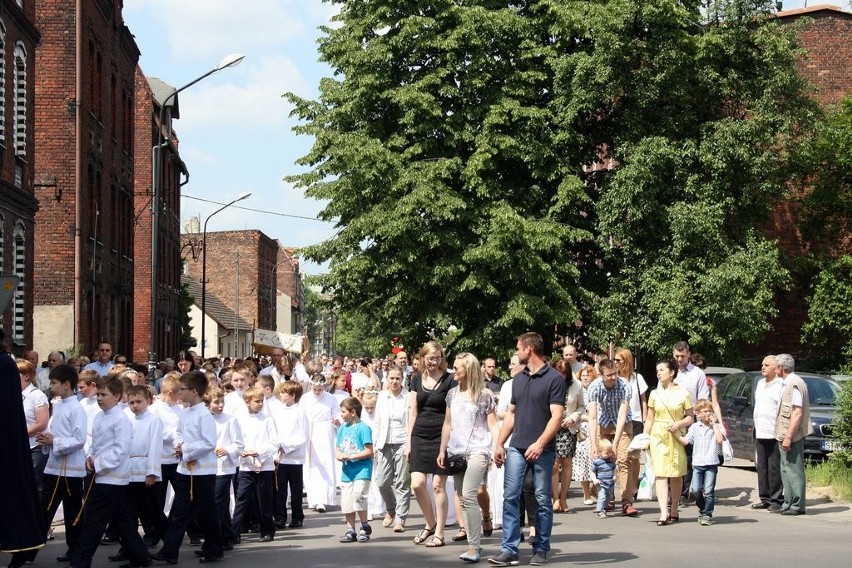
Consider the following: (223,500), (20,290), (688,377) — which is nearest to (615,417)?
(688,377)

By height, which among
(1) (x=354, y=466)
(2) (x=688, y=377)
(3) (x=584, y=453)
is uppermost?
(2) (x=688, y=377)

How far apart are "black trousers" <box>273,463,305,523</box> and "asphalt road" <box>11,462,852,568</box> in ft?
0.78

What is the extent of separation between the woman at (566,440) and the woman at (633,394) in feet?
1.95

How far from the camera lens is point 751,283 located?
29.0 m

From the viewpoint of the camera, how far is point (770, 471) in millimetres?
15094

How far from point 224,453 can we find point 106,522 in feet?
5.70

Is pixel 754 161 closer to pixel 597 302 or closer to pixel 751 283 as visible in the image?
pixel 751 283

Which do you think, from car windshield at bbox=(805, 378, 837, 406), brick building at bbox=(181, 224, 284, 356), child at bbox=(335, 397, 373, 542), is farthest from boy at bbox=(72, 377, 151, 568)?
brick building at bbox=(181, 224, 284, 356)

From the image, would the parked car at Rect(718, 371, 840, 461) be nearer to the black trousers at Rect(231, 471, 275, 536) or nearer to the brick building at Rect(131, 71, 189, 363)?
the black trousers at Rect(231, 471, 275, 536)

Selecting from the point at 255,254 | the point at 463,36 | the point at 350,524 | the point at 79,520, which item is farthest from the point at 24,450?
the point at 255,254

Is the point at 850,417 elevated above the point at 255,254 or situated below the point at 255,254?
below

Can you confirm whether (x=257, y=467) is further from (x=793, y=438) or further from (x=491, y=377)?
(x=793, y=438)

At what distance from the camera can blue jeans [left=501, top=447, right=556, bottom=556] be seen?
1050 centimetres

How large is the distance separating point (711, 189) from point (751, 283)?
252 centimetres
